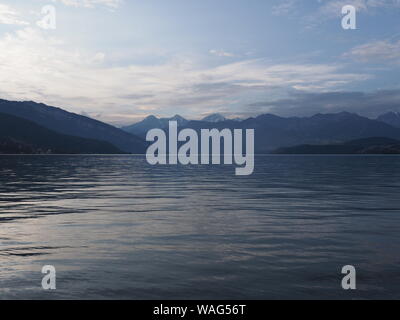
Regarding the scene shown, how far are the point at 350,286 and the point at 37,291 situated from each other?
13.1 m

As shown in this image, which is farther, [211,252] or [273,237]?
[273,237]

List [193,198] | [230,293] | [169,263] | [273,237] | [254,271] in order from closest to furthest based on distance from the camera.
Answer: [230,293]
[254,271]
[169,263]
[273,237]
[193,198]

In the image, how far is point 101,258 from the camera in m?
20.9

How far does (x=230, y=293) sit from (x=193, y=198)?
35.3 meters

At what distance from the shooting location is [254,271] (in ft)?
61.0
